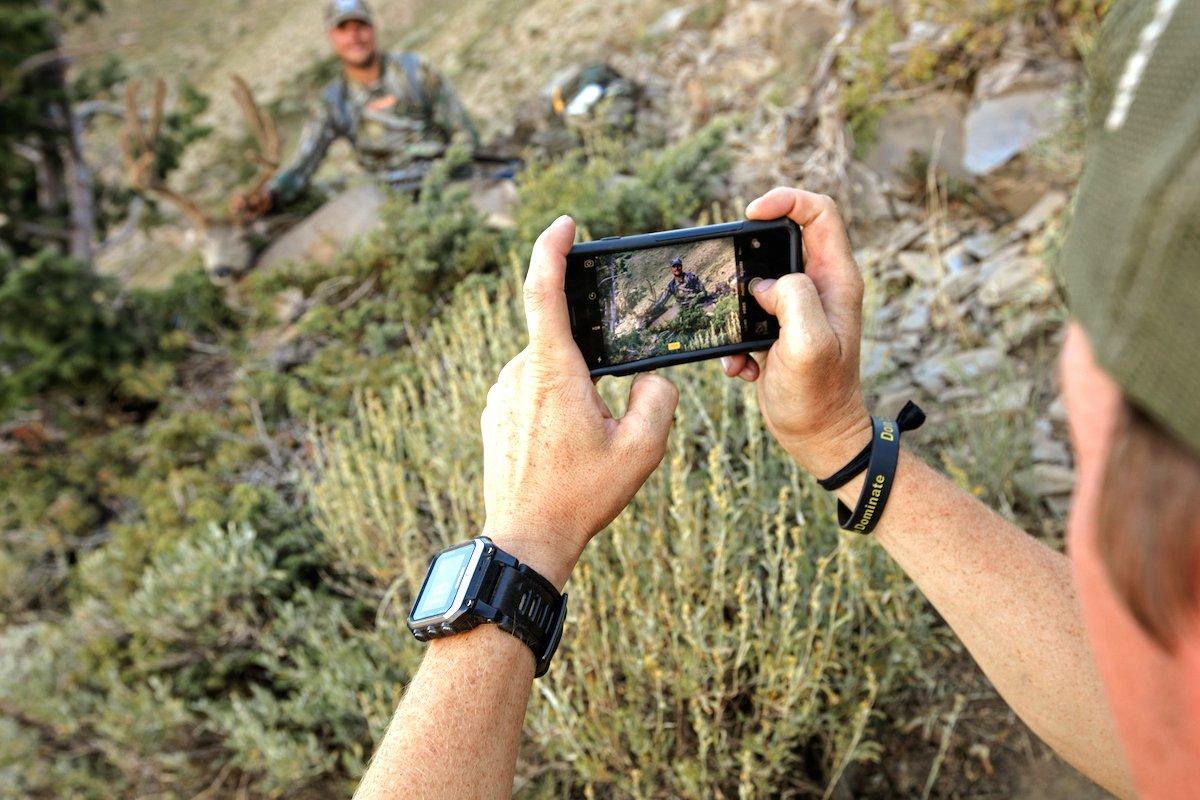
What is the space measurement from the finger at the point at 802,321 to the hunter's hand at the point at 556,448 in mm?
248

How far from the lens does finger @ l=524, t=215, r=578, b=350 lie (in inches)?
54.9

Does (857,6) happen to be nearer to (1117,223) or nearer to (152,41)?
(1117,223)

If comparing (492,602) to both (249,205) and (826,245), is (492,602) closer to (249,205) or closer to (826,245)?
(826,245)

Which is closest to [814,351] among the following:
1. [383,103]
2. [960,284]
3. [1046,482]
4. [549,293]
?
[549,293]

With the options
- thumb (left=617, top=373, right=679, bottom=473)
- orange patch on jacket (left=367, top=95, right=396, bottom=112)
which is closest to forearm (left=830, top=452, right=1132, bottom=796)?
thumb (left=617, top=373, right=679, bottom=473)

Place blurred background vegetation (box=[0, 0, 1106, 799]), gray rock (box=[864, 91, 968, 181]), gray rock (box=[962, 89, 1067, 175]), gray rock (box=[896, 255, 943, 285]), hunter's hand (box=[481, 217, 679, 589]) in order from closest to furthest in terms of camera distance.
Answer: hunter's hand (box=[481, 217, 679, 589]), blurred background vegetation (box=[0, 0, 1106, 799]), gray rock (box=[896, 255, 943, 285]), gray rock (box=[962, 89, 1067, 175]), gray rock (box=[864, 91, 968, 181])

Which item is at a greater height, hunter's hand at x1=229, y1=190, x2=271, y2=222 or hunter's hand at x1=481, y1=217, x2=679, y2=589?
hunter's hand at x1=481, y1=217, x2=679, y2=589

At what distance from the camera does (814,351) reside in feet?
4.62

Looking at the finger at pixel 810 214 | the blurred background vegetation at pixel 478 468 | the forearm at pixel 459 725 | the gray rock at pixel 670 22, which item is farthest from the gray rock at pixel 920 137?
the gray rock at pixel 670 22

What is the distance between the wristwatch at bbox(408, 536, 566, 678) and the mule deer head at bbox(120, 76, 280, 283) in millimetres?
5604

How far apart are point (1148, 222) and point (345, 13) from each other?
707 centimetres

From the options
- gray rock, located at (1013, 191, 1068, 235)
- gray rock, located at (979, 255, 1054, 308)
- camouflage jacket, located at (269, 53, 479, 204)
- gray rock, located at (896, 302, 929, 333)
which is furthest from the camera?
camouflage jacket, located at (269, 53, 479, 204)

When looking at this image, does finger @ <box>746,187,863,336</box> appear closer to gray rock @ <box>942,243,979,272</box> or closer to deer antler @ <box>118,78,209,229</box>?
gray rock @ <box>942,243,979,272</box>

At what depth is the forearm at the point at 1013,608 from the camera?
4.25 ft
